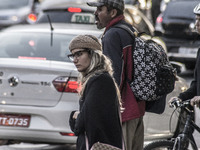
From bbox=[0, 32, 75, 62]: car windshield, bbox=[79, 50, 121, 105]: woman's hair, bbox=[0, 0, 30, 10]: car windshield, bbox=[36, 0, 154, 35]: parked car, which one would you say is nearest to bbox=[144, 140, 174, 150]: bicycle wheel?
bbox=[0, 32, 75, 62]: car windshield

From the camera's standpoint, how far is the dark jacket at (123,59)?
5.03 metres

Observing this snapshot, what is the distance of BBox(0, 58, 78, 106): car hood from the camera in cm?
678

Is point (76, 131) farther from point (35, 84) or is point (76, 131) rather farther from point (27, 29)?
point (27, 29)

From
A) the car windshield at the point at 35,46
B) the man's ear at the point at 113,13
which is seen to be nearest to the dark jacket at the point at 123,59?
the man's ear at the point at 113,13

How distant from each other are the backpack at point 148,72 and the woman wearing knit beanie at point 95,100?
1011 mm

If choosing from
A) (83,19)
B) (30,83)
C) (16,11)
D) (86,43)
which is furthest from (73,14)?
(16,11)

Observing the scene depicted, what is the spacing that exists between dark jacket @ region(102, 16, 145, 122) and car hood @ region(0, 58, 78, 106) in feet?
5.63

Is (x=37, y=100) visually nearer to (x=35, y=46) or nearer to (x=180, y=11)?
(x=35, y=46)

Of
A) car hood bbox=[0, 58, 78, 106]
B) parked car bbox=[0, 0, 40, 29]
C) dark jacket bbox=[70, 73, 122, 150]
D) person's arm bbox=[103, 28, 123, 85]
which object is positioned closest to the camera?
dark jacket bbox=[70, 73, 122, 150]

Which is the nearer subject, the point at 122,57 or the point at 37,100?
the point at 122,57

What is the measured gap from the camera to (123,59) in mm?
5070

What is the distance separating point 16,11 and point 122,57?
19148mm

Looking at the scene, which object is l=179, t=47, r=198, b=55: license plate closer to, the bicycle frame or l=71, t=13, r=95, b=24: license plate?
l=71, t=13, r=95, b=24: license plate

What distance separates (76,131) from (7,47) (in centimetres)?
410
